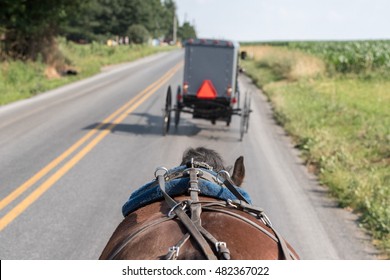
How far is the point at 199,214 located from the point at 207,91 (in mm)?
10898

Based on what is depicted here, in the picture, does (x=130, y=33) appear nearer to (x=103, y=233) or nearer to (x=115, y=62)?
(x=115, y=62)

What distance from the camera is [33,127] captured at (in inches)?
558

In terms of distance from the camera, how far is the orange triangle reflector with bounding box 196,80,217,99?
13.6m

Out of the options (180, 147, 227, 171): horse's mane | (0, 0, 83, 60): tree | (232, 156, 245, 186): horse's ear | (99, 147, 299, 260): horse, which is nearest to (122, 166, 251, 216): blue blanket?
(99, 147, 299, 260): horse

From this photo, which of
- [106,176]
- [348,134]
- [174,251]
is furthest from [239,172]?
[348,134]

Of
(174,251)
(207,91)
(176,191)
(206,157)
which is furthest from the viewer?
(207,91)

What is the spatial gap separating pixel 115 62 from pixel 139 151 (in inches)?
1504

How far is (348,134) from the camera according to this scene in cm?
1430

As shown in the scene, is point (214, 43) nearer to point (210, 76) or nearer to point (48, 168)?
point (210, 76)

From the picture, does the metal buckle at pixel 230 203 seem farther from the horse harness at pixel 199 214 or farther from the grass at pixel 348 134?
the grass at pixel 348 134

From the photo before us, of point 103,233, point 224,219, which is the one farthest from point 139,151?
point 224,219

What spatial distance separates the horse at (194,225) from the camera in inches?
103

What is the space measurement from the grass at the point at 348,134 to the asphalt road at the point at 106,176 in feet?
0.94

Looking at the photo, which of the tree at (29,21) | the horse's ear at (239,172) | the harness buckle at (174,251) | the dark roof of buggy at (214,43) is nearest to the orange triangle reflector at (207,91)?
the dark roof of buggy at (214,43)
